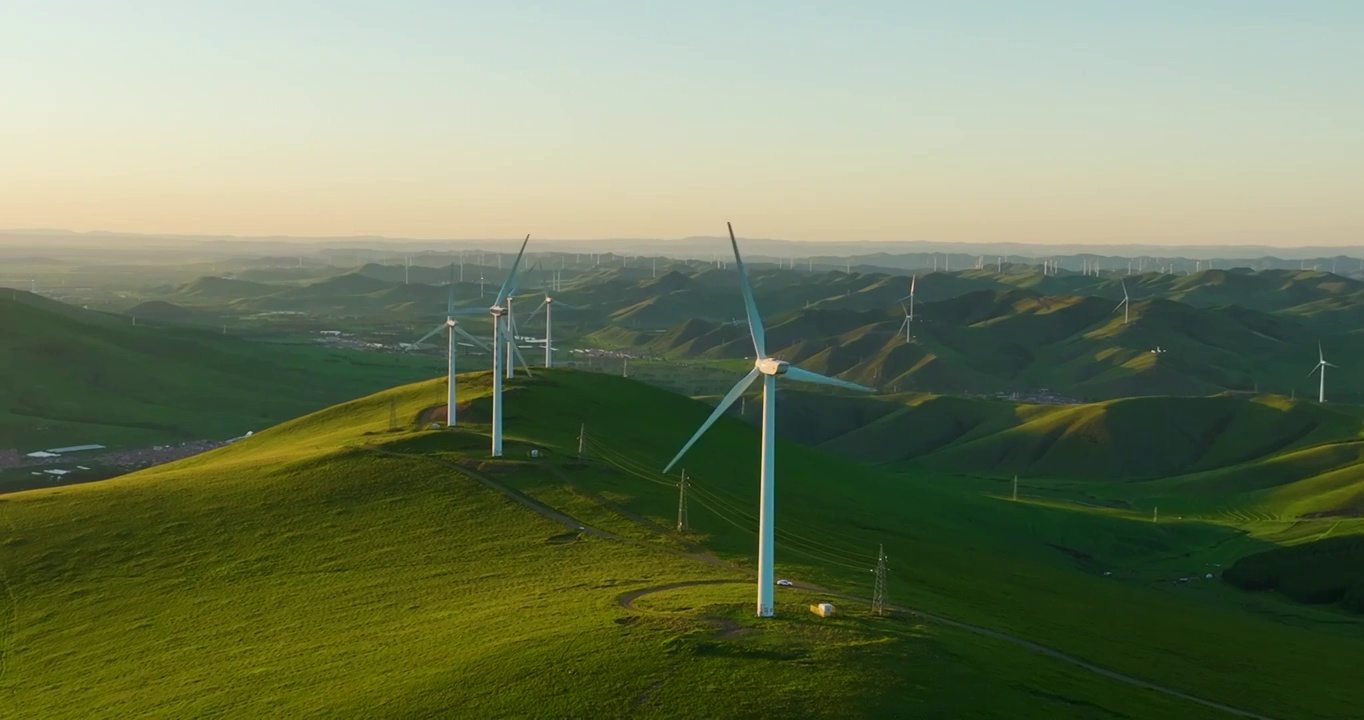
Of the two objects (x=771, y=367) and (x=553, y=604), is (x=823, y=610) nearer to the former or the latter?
(x=771, y=367)

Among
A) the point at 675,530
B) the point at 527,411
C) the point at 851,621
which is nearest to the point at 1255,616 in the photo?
the point at 675,530

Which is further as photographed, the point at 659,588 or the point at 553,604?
the point at 659,588

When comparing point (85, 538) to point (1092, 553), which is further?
point (1092, 553)

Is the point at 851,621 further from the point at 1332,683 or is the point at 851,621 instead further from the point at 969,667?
the point at 1332,683

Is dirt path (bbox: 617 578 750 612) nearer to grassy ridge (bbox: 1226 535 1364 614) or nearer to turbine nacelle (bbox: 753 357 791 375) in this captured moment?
turbine nacelle (bbox: 753 357 791 375)

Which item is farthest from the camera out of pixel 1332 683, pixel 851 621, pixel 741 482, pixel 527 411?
pixel 527 411

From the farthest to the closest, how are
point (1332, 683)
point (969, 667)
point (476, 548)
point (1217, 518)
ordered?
1. point (1217, 518)
2. point (476, 548)
3. point (1332, 683)
4. point (969, 667)

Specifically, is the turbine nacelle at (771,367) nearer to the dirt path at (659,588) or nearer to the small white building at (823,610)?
the small white building at (823,610)

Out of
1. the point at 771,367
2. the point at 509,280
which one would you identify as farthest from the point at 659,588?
the point at 509,280

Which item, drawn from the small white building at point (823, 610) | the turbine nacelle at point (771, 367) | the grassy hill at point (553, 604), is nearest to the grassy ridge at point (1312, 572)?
the grassy hill at point (553, 604)
